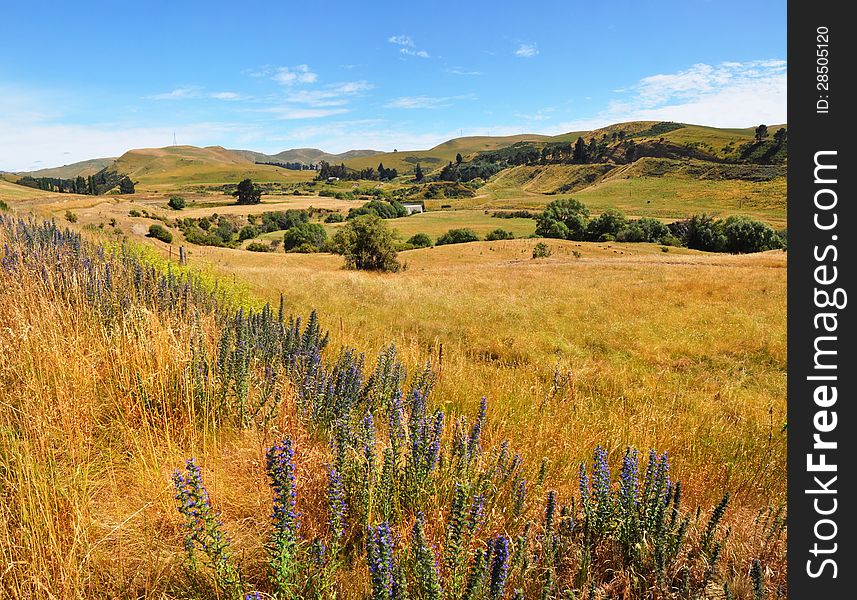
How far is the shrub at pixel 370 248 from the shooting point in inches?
1750

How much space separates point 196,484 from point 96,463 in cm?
148

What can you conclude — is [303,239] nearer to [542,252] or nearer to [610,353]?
[542,252]

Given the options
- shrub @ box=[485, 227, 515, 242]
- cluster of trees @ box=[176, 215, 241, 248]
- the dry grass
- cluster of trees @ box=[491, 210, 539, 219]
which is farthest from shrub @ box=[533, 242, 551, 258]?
cluster of trees @ box=[491, 210, 539, 219]

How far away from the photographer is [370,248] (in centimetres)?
4434

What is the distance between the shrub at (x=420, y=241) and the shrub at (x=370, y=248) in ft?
122

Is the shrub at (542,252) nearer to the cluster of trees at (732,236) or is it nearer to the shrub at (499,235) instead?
the shrub at (499,235)

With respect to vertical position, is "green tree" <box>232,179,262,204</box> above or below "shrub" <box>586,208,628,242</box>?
above

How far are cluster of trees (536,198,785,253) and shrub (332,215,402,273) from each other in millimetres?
48634

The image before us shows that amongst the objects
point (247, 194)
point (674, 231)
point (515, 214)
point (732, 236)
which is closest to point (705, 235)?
point (732, 236)

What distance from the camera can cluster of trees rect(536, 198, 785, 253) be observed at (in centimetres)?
6506

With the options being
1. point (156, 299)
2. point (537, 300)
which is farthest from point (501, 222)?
point (156, 299)

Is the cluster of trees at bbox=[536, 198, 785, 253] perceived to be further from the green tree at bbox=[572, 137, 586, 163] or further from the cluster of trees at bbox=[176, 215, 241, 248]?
the green tree at bbox=[572, 137, 586, 163]
